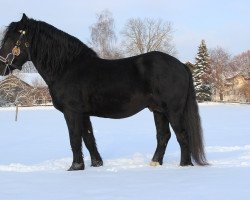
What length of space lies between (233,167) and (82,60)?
8.88ft

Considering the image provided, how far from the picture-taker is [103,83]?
5863 millimetres

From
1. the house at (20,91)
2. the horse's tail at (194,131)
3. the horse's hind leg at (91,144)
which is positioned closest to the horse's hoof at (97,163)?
the horse's hind leg at (91,144)

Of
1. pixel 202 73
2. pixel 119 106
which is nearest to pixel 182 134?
pixel 119 106

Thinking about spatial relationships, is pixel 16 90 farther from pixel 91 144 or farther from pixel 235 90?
pixel 235 90

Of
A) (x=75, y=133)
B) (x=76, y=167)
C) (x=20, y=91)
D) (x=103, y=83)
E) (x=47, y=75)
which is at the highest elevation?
(x=20, y=91)

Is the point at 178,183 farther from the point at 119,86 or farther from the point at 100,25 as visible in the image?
the point at 100,25

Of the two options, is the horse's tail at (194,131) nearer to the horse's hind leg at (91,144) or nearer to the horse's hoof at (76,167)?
the horse's hind leg at (91,144)

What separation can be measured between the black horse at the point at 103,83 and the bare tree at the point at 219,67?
193 feet

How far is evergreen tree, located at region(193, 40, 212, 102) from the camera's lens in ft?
176

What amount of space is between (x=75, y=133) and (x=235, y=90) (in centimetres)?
6343

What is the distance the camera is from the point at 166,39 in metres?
57.9

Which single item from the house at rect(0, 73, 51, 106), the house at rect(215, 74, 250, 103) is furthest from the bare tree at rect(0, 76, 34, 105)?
the house at rect(215, 74, 250, 103)

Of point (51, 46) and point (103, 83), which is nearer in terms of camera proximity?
point (103, 83)

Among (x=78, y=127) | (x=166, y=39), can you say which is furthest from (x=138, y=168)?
(x=166, y=39)
